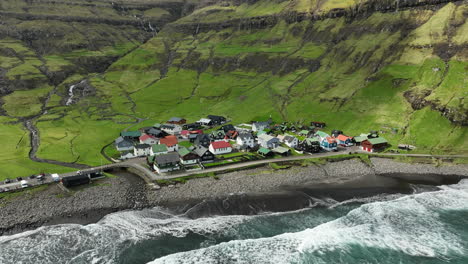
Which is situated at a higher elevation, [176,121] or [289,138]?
[176,121]

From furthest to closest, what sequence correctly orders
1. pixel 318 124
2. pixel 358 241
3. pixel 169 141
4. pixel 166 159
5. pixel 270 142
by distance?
pixel 318 124 → pixel 270 142 → pixel 169 141 → pixel 166 159 → pixel 358 241

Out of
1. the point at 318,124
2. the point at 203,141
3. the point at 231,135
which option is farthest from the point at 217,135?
the point at 318,124

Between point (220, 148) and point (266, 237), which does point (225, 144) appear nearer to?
point (220, 148)

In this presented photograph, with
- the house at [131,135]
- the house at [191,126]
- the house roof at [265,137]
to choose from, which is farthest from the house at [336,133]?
the house at [131,135]

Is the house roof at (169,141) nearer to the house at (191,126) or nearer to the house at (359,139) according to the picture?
the house at (191,126)

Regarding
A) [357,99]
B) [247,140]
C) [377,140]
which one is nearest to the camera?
[377,140]

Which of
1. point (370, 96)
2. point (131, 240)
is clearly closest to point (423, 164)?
point (370, 96)

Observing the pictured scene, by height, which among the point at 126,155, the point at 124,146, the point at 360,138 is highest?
the point at 124,146

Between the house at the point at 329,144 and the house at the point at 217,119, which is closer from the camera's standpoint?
the house at the point at 329,144

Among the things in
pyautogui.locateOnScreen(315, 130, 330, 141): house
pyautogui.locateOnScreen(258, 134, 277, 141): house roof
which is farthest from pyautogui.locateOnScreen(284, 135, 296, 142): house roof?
pyautogui.locateOnScreen(315, 130, 330, 141): house
